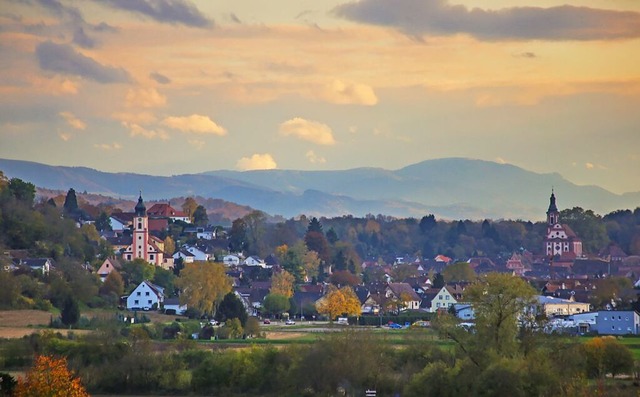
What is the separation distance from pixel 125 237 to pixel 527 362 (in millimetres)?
77542

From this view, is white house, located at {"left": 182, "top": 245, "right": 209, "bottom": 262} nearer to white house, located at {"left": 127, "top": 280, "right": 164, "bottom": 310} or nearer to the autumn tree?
the autumn tree

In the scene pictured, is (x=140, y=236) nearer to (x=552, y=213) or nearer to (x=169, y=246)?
(x=169, y=246)

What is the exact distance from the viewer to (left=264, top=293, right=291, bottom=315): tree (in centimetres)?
9281

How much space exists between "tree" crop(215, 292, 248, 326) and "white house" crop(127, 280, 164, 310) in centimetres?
1058

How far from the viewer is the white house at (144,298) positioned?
8788 centimetres

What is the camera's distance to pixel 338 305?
90.6 meters

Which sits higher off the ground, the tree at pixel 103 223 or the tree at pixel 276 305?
the tree at pixel 103 223

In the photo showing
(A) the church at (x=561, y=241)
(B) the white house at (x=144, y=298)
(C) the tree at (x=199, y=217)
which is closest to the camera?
(B) the white house at (x=144, y=298)

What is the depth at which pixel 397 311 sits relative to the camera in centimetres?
→ 9544

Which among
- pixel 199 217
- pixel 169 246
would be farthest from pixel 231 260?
pixel 199 217

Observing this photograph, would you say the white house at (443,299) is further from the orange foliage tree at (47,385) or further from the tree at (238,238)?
the orange foliage tree at (47,385)

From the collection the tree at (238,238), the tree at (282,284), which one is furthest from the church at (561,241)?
the tree at (282,284)

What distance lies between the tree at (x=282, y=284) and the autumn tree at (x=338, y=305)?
5.41 meters

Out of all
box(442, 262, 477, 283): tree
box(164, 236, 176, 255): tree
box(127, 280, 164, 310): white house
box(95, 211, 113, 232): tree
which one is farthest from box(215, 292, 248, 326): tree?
box(95, 211, 113, 232): tree
